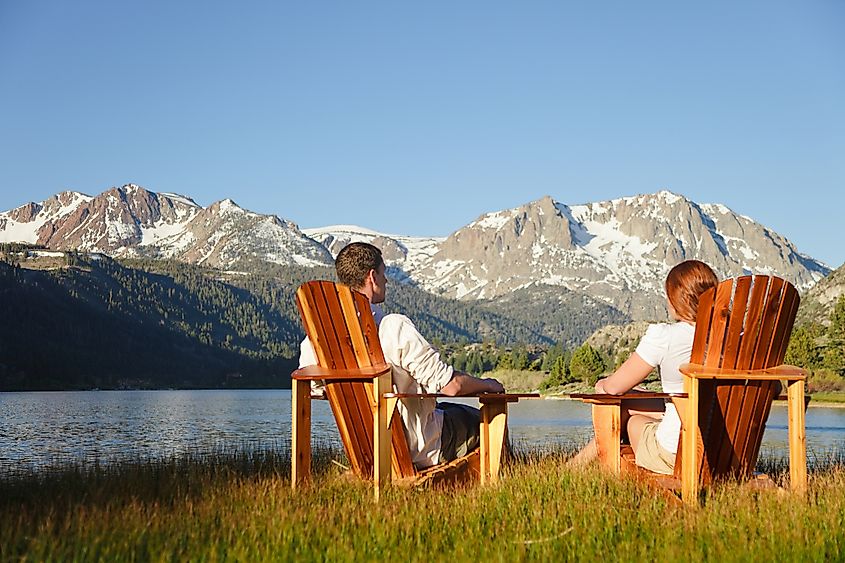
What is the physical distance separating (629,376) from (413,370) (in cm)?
144

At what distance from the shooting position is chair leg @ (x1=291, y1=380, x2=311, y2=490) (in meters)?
6.53

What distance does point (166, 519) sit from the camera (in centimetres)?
527

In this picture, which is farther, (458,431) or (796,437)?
(458,431)

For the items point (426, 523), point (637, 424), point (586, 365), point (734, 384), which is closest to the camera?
point (426, 523)

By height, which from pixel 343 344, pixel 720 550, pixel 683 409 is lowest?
pixel 720 550

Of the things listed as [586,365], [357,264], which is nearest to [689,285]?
[357,264]

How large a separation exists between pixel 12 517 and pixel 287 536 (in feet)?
5.72

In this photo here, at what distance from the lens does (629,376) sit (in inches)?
245

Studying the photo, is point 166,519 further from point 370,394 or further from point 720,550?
point 720,550

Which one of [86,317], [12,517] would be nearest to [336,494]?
[12,517]

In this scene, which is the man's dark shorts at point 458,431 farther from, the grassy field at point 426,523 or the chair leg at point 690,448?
the chair leg at point 690,448

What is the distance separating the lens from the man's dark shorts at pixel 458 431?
269 inches

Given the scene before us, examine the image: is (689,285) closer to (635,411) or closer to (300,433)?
(635,411)

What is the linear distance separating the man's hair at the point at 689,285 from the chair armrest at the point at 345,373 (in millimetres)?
1990
